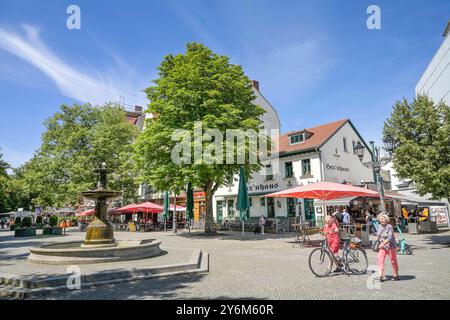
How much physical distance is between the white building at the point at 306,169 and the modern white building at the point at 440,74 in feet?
27.5

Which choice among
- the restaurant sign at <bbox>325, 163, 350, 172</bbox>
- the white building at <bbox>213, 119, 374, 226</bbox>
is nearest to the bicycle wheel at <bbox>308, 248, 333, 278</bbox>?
the white building at <bbox>213, 119, 374, 226</bbox>

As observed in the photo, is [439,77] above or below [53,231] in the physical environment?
above

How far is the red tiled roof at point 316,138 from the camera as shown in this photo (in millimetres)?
27938

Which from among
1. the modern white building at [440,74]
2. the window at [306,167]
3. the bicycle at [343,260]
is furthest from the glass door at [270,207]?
the bicycle at [343,260]

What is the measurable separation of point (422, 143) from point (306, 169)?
13.7 metres

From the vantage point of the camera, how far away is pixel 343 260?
27.7 ft

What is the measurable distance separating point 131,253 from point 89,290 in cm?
351

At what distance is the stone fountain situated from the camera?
9.75 meters

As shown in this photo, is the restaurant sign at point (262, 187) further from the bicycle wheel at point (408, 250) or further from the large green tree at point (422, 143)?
the bicycle wheel at point (408, 250)

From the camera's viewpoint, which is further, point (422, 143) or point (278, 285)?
point (422, 143)

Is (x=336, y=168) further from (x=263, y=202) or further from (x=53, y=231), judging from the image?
(x=53, y=231)

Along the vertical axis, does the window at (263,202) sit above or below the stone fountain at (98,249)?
above

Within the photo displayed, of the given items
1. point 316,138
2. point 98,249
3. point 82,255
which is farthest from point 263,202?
point 82,255
